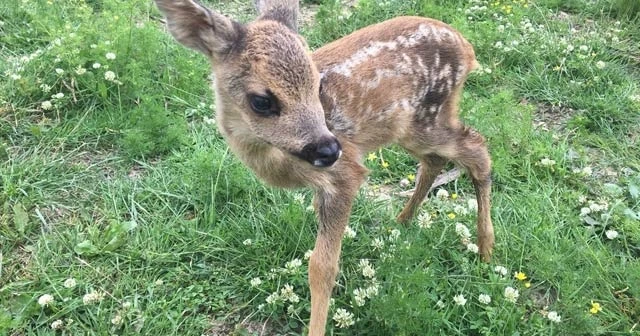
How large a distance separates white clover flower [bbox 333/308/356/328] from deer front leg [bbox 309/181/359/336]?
66 millimetres

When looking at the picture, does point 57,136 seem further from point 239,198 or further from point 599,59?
point 599,59

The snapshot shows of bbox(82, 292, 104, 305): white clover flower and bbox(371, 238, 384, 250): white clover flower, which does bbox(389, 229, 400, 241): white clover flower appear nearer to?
bbox(371, 238, 384, 250): white clover flower

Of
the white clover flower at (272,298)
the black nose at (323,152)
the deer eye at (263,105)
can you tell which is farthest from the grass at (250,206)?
the deer eye at (263,105)

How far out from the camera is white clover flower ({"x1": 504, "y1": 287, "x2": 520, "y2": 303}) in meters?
3.17

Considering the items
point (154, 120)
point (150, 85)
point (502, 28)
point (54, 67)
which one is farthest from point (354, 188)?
point (502, 28)

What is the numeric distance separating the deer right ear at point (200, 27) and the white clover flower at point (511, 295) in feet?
5.69

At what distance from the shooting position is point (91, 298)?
3.26 m

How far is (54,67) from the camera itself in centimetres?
466

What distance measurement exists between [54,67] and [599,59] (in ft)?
13.9

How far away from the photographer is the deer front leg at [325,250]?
10.1 ft

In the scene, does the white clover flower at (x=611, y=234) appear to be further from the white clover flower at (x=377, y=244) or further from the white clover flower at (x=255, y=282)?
the white clover flower at (x=255, y=282)

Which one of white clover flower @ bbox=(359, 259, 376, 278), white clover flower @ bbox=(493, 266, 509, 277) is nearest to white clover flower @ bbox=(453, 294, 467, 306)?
white clover flower @ bbox=(493, 266, 509, 277)

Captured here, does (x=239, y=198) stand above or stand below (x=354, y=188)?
below

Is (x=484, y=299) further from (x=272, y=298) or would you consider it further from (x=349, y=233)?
(x=272, y=298)
